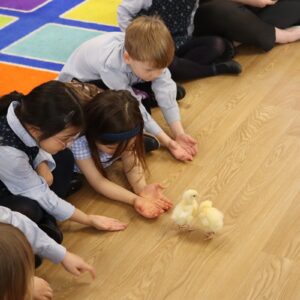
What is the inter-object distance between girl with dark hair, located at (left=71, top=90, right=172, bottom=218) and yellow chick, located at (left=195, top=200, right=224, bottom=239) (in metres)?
0.14

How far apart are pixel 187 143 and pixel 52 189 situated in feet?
1.48

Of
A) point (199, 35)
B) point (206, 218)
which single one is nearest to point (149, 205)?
point (206, 218)

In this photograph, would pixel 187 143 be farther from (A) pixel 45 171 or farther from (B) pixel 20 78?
(B) pixel 20 78

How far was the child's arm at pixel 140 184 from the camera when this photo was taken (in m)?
1.42

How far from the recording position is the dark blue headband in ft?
4.37

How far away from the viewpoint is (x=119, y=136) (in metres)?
1.33

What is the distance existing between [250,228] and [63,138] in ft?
1.66

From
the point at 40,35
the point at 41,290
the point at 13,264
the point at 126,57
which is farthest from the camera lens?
the point at 40,35

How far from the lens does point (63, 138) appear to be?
3.92 feet

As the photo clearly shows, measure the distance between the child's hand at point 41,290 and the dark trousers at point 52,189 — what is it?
0.15 m

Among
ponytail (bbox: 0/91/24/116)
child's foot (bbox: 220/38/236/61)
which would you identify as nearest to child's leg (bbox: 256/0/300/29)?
child's foot (bbox: 220/38/236/61)

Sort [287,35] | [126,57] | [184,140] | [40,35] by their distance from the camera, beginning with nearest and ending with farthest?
[126,57]
[184,140]
[287,35]
[40,35]

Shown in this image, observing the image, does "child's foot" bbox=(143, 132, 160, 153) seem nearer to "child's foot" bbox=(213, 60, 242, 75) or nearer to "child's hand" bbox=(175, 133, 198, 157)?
"child's hand" bbox=(175, 133, 198, 157)

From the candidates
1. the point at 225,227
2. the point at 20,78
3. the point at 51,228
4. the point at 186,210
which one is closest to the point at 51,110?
the point at 51,228
